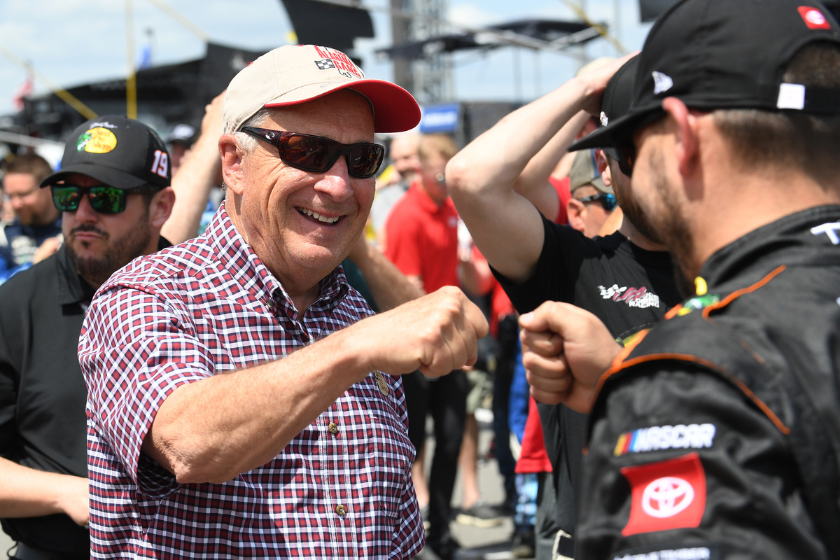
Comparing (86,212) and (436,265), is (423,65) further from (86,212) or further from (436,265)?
(86,212)

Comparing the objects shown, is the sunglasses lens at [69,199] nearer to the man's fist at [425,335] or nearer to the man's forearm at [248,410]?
the man's forearm at [248,410]

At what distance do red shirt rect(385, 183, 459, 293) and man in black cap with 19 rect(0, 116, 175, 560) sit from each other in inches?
115

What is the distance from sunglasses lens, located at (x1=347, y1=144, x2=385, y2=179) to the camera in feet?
6.77

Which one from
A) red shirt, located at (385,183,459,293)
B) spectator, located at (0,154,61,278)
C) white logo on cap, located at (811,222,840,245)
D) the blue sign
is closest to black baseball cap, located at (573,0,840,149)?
white logo on cap, located at (811,222,840,245)

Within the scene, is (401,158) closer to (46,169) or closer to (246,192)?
(46,169)

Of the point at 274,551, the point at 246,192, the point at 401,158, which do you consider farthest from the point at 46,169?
the point at 274,551

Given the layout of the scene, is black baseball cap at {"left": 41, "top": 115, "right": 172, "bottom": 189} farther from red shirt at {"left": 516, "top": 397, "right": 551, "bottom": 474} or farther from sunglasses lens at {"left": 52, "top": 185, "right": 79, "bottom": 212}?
red shirt at {"left": 516, "top": 397, "right": 551, "bottom": 474}

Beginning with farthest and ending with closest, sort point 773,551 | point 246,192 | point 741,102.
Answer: point 246,192 → point 741,102 → point 773,551

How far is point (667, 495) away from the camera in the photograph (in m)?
1.05

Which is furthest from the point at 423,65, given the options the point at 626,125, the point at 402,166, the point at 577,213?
the point at 626,125

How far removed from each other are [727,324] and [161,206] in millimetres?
2401

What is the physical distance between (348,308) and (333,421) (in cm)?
44

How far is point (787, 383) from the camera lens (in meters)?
1.04

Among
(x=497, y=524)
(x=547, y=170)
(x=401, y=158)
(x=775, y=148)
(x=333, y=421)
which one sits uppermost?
(x=775, y=148)
